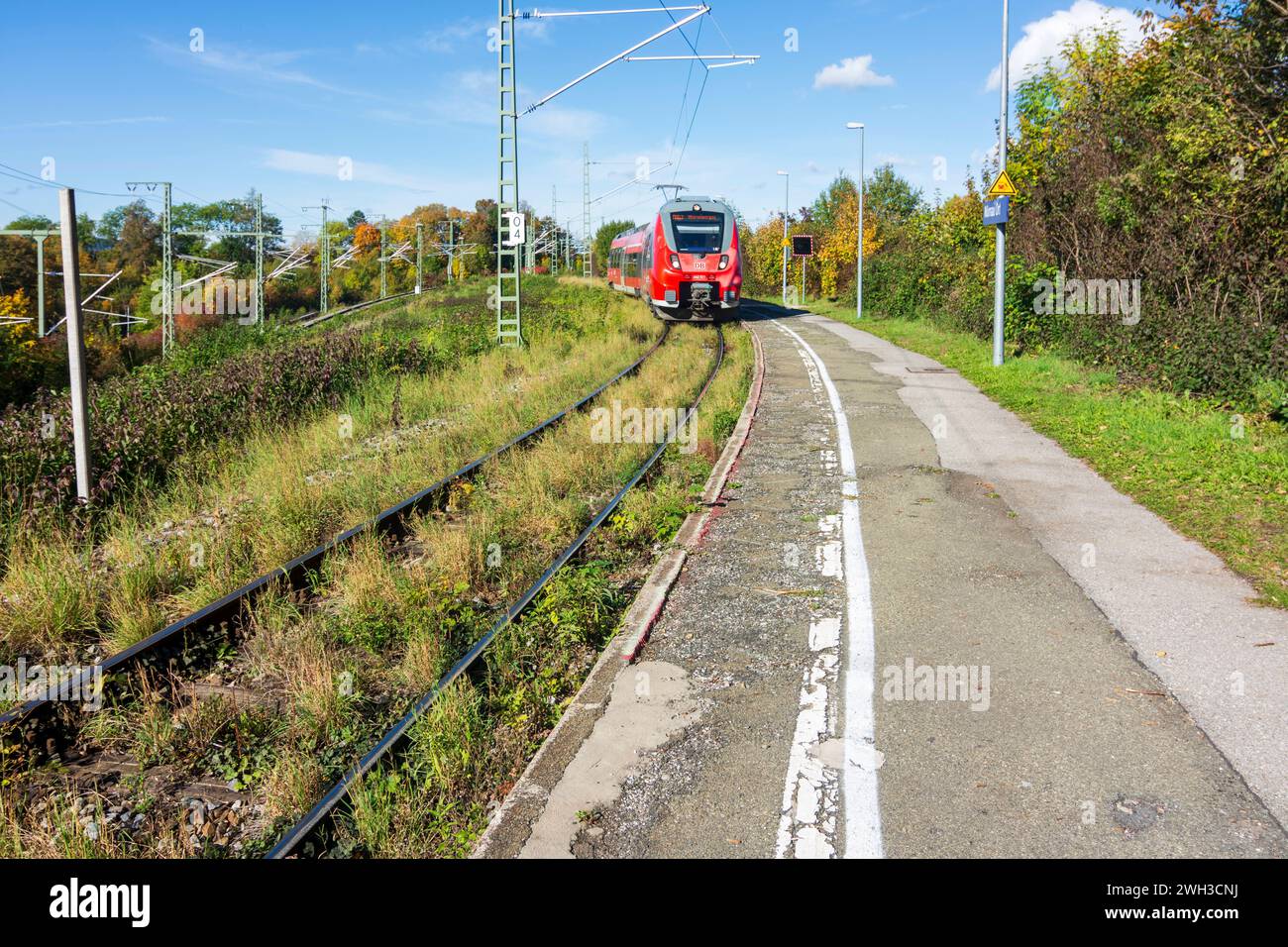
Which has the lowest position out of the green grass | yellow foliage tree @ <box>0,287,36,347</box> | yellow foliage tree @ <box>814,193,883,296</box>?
the green grass

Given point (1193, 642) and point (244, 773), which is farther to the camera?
point (1193, 642)

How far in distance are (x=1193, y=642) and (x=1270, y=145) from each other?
8.75 m

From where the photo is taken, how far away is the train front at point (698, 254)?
27.3m

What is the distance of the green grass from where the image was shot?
7.52 metres

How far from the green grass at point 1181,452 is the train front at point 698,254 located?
37.9 feet

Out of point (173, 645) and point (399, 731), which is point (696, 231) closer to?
point (173, 645)

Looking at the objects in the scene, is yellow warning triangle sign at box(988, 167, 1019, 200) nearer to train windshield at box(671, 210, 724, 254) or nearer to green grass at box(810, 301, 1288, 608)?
green grass at box(810, 301, 1288, 608)

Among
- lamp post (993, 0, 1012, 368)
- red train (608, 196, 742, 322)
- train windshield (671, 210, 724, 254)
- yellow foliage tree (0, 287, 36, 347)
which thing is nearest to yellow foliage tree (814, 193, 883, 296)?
red train (608, 196, 742, 322)

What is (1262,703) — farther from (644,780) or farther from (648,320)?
(648,320)

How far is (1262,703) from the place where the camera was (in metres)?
4.75

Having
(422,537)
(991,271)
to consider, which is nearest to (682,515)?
(422,537)

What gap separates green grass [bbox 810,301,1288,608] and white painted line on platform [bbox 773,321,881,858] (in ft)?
8.46

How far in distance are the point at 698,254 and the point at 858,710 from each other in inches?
933

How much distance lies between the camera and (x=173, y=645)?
559cm
